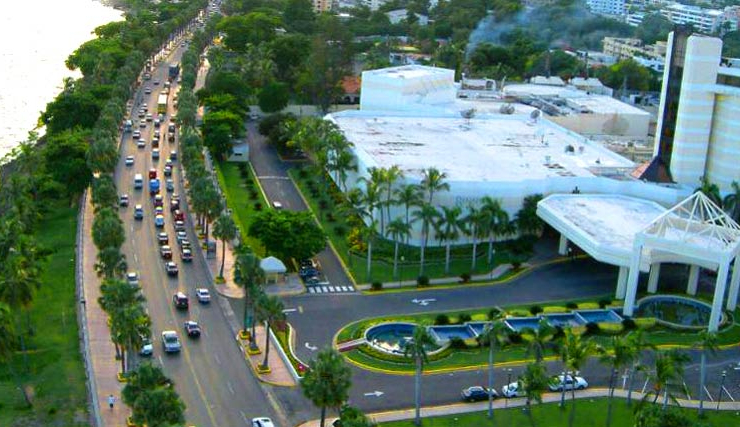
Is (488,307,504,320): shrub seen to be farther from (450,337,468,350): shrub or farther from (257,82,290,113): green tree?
(257,82,290,113): green tree

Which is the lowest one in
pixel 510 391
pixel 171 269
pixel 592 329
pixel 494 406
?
pixel 494 406

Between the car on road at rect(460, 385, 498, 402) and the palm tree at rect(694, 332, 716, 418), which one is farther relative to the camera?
the car on road at rect(460, 385, 498, 402)

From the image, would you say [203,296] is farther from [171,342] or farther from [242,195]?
[242,195]

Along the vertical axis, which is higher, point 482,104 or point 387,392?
point 482,104

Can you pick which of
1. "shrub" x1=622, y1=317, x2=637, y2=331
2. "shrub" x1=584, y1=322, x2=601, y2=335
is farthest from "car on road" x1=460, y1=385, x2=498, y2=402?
"shrub" x1=622, y1=317, x2=637, y2=331

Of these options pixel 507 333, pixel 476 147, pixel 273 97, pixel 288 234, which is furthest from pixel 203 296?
pixel 273 97

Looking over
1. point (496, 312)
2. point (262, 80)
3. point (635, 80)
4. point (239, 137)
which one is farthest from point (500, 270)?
point (635, 80)

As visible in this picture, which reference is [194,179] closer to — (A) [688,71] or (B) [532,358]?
(B) [532,358]
